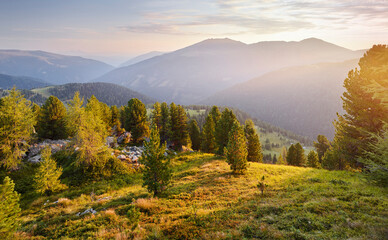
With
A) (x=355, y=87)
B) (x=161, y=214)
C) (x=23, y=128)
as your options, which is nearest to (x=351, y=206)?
(x=161, y=214)

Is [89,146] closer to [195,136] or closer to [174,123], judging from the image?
[174,123]

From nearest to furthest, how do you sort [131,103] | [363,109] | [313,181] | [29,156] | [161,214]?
[161,214] → [313,181] → [363,109] → [29,156] → [131,103]

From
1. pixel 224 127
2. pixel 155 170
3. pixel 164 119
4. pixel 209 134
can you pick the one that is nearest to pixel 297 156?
pixel 209 134

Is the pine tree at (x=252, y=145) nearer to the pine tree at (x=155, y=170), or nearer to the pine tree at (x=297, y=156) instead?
the pine tree at (x=297, y=156)

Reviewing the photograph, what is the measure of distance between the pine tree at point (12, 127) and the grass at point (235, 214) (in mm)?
10979

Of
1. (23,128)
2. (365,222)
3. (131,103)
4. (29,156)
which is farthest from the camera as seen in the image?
(131,103)

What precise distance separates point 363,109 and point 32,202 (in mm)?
45475

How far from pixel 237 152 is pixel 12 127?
36057mm

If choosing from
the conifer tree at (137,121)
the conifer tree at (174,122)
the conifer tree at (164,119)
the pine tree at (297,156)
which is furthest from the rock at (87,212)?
the pine tree at (297,156)

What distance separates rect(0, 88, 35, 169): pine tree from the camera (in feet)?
86.0

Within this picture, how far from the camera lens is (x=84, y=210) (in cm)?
1712

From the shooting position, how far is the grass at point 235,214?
35.8ft

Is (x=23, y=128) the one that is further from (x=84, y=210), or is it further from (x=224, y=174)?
(x=224, y=174)

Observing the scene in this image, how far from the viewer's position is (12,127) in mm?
27078
